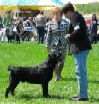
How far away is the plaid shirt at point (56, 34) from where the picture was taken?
10938mm

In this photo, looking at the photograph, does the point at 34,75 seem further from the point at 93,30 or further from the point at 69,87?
the point at 93,30

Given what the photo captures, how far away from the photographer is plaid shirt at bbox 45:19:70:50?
10.9 m

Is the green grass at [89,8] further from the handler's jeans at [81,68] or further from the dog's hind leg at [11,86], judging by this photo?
the handler's jeans at [81,68]

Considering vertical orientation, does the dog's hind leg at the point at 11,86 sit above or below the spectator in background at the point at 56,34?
below

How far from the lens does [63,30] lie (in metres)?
11.1

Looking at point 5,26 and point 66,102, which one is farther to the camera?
point 5,26

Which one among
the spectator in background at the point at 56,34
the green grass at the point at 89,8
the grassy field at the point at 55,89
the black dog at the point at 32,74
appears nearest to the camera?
the grassy field at the point at 55,89

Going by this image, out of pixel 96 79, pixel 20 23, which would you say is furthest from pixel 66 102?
pixel 20 23

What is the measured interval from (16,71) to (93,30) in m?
20.9

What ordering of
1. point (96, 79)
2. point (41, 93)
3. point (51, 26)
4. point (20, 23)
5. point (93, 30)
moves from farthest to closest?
point (20, 23), point (93, 30), point (96, 79), point (51, 26), point (41, 93)

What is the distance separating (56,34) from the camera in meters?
11.1

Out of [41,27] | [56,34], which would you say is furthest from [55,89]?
[41,27]

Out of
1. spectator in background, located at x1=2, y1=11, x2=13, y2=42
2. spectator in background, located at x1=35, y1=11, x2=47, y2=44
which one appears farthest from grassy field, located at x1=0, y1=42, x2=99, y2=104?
spectator in background, located at x1=2, y1=11, x2=13, y2=42

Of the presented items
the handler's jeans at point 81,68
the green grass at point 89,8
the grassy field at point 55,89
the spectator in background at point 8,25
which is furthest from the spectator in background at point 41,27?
the green grass at point 89,8
